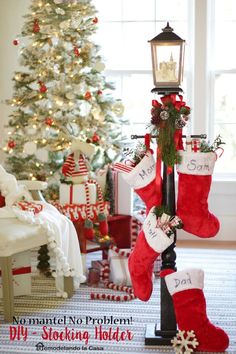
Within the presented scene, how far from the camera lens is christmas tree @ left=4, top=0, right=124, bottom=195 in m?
5.25

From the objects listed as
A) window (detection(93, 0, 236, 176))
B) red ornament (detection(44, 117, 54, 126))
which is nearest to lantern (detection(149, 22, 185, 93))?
red ornament (detection(44, 117, 54, 126))

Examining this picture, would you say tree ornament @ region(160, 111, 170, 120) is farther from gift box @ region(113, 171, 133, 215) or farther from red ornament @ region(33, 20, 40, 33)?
red ornament @ region(33, 20, 40, 33)

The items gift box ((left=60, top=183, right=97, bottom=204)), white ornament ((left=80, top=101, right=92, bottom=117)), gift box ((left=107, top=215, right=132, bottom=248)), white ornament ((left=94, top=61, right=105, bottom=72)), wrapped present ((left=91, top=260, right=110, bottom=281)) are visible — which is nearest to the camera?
wrapped present ((left=91, top=260, right=110, bottom=281))

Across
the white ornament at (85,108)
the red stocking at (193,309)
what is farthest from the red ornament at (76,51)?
the red stocking at (193,309)

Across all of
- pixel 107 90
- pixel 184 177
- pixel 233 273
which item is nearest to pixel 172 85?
pixel 184 177

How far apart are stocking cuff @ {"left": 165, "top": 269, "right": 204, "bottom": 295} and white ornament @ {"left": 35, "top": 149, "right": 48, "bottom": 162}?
2.25 metres

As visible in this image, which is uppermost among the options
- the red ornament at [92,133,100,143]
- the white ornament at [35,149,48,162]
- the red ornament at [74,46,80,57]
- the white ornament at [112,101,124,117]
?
the red ornament at [74,46,80,57]

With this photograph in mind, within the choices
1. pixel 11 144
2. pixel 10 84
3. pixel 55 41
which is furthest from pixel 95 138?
pixel 10 84

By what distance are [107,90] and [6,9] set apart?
46.2 inches

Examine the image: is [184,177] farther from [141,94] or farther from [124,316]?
[141,94]

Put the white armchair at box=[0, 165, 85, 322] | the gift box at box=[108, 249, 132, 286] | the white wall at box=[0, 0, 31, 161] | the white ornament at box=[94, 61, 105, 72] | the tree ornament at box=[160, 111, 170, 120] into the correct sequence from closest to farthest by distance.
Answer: the tree ornament at box=[160, 111, 170, 120] < the white armchair at box=[0, 165, 85, 322] < the gift box at box=[108, 249, 132, 286] < the white ornament at box=[94, 61, 105, 72] < the white wall at box=[0, 0, 31, 161]

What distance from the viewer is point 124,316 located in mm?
3885

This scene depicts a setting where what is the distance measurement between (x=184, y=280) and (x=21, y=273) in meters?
1.35

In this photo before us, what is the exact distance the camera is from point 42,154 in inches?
207
